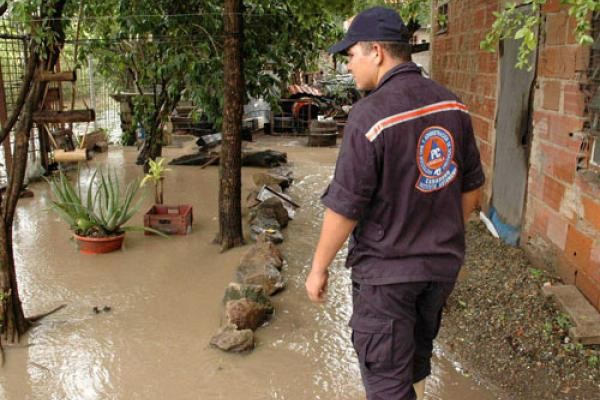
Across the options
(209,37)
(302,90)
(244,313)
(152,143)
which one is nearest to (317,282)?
(244,313)

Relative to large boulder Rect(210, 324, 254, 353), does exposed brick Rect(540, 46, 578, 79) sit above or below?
above

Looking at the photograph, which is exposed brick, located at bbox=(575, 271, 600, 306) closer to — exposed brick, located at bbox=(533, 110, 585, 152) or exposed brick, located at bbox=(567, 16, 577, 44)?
exposed brick, located at bbox=(533, 110, 585, 152)

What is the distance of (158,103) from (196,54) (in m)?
2.30

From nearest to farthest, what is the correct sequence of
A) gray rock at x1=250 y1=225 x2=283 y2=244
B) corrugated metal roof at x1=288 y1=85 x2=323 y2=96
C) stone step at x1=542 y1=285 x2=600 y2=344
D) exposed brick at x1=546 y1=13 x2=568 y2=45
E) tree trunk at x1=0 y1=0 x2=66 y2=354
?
stone step at x1=542 y1=285 x2=600 y2=344, tree trunk at x1=0 y1=0 x2=66 y2=354, exposed brick at x1=546 y1=13 x2=568 y2=45, gray rock at x1=250 y1=225 x2=283 y2=244, corrugated metal roof at x1=288 y1=85 x2=323 y2=96

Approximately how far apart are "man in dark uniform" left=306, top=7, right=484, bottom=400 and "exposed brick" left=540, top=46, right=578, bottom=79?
1999mm

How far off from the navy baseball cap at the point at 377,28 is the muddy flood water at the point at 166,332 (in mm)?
2060

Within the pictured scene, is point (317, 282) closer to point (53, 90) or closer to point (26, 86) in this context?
point (26, 86)

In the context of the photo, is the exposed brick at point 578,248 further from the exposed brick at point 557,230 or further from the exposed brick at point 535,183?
the exposed brick at point 535,183

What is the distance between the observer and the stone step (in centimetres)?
325

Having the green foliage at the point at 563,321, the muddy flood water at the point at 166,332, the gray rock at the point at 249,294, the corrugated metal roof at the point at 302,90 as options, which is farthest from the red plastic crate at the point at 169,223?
the corrugated metal roof at the point at 302,90

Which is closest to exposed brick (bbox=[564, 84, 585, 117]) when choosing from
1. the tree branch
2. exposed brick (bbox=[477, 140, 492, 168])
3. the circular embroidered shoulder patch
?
exposed brick (bbox=[477, 140, 492, 168])

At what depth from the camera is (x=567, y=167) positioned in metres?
3.89

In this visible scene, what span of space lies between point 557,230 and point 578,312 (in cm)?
77

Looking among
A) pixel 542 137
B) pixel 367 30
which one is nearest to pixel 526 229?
pixel 542 137
